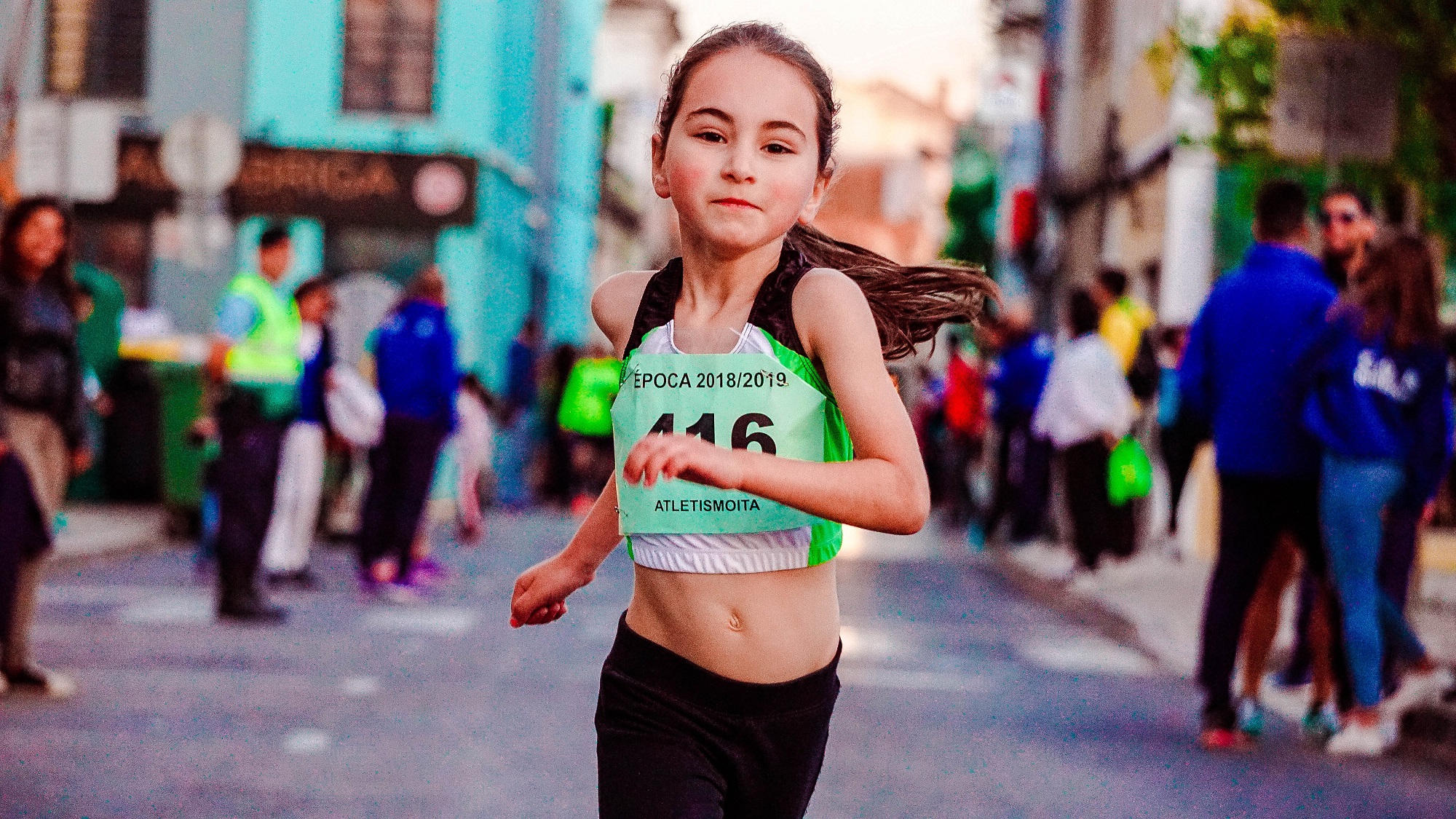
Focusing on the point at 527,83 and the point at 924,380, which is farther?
the point at 527,83

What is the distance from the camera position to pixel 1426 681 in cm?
939

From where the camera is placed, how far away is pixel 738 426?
10.0 feet

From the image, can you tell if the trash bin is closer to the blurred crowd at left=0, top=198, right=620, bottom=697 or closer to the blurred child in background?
the blurred crowd at left=0, top=198, right=620, bottom=697

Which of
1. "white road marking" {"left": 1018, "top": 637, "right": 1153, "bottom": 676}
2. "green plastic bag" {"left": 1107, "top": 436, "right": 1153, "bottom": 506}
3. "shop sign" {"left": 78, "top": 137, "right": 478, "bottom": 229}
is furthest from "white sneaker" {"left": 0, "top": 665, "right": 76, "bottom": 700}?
"shop sign" {"left": 78, "top": 137, "right": 478, "bottom": 229}

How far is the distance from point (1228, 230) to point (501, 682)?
1404cm

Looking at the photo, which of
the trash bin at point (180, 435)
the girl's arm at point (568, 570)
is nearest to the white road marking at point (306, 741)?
the girl's arm at point (568, 570)

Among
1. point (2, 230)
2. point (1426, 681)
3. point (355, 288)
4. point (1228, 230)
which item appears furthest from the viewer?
point (355, 288)

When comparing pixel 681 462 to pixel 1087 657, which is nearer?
pixel 681 462

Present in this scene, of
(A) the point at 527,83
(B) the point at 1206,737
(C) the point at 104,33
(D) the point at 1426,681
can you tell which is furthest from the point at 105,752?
(A) the point at 527,83

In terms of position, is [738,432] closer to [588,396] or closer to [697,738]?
[697,738]

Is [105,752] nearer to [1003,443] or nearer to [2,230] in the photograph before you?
[2,230]

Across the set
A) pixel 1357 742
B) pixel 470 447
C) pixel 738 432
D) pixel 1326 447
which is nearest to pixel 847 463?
pixel 738 432

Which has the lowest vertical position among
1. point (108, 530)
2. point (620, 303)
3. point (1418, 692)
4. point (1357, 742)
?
point (108, 530)

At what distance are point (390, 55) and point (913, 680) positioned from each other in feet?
62.3
